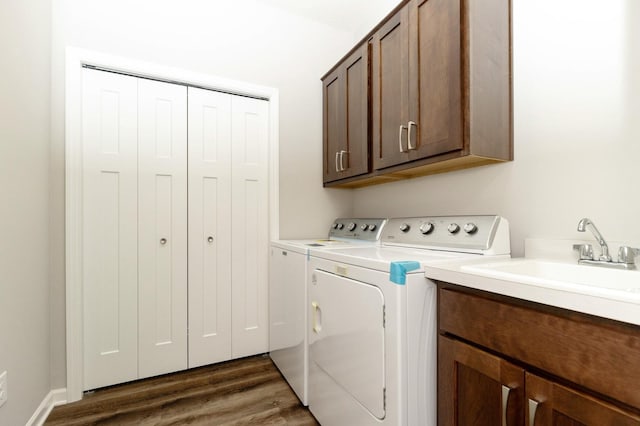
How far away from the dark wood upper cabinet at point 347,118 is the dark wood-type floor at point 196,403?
4.73 feet

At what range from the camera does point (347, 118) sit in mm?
2062

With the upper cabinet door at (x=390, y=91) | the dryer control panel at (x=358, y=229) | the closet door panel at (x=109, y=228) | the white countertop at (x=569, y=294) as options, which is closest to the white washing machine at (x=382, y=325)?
the white countertop at (x=569, y=294)

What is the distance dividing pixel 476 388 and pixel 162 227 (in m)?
1.90

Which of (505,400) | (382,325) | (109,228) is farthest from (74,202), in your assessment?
(505,400)

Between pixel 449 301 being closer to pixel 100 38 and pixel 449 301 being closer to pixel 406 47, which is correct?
pixel 406 47

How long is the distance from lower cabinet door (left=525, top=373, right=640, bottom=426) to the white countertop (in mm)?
204

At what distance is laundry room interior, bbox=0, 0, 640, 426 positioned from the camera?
1.00m

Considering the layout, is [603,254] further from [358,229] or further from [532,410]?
[358,229]

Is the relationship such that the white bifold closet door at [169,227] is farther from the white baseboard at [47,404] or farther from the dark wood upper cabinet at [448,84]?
the dark wood upper cabinet at [448,84]

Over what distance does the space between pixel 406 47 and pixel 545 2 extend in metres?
0.59

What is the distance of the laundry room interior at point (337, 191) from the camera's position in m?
1.00

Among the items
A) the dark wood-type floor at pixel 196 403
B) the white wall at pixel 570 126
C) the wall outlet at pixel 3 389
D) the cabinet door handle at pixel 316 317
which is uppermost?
the white wall at pixel 570 126

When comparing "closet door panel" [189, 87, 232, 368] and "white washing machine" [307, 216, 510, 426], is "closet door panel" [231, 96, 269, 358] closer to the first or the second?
"closet door panel" [189, 87, 232, 368]

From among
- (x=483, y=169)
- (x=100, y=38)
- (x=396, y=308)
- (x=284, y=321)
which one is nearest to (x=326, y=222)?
(x=284, y=321)
